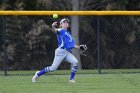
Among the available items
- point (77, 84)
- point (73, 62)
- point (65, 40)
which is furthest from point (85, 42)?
point (77, 84)

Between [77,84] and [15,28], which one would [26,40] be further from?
[77,84]

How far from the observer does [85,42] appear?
24.5 metres

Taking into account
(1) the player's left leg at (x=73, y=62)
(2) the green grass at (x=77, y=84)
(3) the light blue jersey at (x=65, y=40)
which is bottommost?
(2) the green grass at (x=77, y=84)

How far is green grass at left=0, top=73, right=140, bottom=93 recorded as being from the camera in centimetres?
1603

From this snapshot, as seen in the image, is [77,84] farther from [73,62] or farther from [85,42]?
[85,42]

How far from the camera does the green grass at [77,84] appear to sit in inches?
631

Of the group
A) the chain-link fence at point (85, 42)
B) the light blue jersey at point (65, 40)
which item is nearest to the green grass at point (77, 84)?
the light blue jersey at point (65, 40)

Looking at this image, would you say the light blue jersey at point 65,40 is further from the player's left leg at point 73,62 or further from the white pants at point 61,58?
the player's left leg at point 73,62

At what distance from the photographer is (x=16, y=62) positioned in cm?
2394

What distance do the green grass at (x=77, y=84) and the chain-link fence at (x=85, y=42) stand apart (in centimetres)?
332

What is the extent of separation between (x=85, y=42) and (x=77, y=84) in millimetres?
7047

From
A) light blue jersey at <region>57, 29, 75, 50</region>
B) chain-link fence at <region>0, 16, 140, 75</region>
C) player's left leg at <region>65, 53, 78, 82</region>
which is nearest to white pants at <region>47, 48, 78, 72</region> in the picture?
player's left leg at <region>65, 53, 78, 82</region>

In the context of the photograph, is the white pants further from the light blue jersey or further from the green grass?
the green grass

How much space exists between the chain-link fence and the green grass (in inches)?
131
